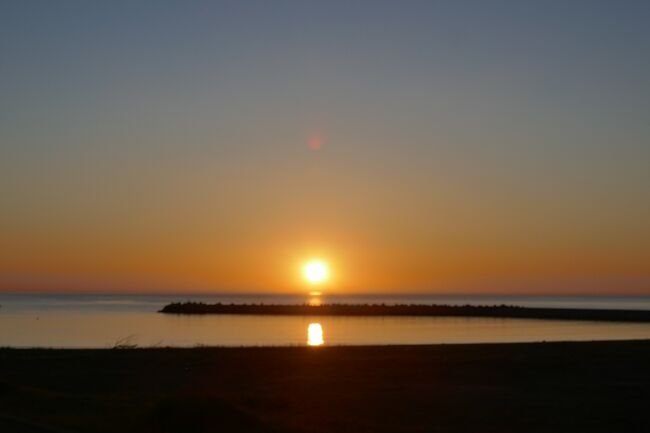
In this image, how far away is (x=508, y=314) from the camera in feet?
313

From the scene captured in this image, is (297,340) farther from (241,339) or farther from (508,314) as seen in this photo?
(508,314)

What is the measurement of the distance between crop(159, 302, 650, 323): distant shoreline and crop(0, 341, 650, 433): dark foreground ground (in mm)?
57019

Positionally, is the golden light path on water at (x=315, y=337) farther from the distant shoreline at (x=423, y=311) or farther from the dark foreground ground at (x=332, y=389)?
the distant shoreline at (x=423, y=311)

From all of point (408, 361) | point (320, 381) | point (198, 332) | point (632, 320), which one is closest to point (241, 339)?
point (198, 332)

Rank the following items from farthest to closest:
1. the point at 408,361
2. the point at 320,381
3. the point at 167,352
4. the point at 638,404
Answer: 1. the point at 167,352
2. the point at 408,361
3. the point at 320,381
4. the point at 638,404

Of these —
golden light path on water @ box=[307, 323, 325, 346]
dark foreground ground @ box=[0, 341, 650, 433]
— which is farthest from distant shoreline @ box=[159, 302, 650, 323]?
dark foreground ground @ box=[0, 341, 650, 433]

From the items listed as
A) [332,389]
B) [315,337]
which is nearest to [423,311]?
[315,337]

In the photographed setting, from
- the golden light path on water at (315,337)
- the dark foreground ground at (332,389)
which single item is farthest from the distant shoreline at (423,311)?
the dark foreground ground at (332,389)

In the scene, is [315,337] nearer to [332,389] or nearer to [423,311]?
[332,389]

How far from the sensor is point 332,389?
68.6 feet

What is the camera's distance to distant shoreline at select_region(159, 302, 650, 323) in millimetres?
87875

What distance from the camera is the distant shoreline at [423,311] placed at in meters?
87.9

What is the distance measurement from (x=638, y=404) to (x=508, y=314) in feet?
258

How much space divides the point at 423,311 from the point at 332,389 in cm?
8129
